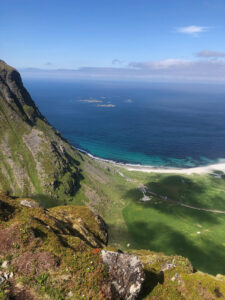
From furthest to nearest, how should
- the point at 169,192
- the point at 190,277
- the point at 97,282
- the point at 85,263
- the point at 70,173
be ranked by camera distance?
the point at 169,192 < the point at 70,173 < the point at 190,277 < the point at 85,263 < the point at 97,282

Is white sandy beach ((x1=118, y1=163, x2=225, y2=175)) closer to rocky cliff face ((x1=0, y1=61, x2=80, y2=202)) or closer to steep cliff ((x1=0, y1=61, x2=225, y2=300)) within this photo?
rocky cliff face ((x1=0, y1=61, x2=80, y2=202))

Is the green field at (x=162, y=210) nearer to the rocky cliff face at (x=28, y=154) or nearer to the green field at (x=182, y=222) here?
the green field at (x=182, y=222)

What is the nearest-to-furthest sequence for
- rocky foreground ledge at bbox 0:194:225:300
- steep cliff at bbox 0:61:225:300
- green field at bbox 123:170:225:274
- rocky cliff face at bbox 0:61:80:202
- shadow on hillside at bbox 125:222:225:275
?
rocky foreground ledge at bbox 0:194:225:300, steep cliff at bbox 0:61:225:300, shadow on hillside at bbox 125:222:225:275, green field at bbox 123:170:225:274, rocky cliff face at bbox 0:61:80:202

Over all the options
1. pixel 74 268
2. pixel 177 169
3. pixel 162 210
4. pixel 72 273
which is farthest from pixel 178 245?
pixel 177 169

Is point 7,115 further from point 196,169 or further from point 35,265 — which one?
point 196,169

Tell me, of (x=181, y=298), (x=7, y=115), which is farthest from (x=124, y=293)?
(x=7, y=115)

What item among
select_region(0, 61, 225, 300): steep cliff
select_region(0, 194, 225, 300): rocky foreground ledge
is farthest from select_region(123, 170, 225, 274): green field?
select_region(0, 194, 225, 300): rocky foreground ledge

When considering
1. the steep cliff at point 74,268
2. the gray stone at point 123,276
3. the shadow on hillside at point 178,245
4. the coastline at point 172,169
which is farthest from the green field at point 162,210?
the gray stone at point 123,276
